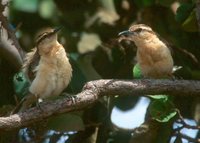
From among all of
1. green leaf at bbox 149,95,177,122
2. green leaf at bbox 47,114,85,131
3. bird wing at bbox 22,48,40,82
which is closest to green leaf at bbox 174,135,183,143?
green leaf at bbox 149,95,177,122

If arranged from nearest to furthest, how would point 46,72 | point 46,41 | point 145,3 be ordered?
point 46,72 < point 46,41 < point 145,3

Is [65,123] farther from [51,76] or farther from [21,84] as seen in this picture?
[21,84]

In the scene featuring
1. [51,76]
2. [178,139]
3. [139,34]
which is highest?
[139,34]

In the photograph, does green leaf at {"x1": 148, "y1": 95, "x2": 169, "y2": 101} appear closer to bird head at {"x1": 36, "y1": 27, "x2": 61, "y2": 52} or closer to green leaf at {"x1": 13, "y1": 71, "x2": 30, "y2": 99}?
bird head at {"x1": 36, "y1": 27, "x2": 61, "y2": 52}

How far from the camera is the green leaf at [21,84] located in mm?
4418

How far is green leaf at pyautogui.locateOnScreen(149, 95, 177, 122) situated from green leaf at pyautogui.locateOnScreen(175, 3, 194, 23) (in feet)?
1.78

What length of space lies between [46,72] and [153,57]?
22.2 inches

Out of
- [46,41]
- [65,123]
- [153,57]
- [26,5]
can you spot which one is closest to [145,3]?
[153,57]

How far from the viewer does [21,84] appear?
4469 mm

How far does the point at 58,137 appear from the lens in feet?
14.5

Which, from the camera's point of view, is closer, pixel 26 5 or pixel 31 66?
pixel 31 66

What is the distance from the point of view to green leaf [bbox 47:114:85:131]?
4195 millimetres

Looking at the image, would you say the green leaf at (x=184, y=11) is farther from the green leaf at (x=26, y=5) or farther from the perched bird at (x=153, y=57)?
the green leaf at (x=26, y=5)

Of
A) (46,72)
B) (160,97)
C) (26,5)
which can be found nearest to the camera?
(160,97)
